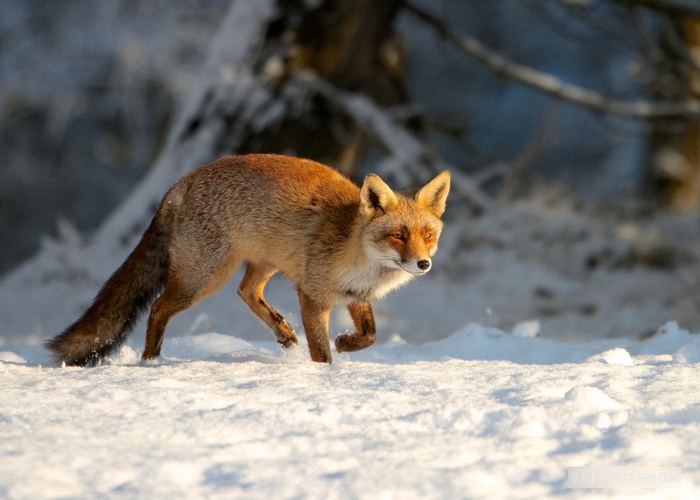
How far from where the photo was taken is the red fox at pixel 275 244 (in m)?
4.71

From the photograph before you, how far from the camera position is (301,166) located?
5.12 metres

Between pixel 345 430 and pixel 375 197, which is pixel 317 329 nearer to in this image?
pixel 375 197

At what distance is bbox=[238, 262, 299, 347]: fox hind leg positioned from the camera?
521 cm

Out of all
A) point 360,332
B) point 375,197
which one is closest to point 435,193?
point 375,197

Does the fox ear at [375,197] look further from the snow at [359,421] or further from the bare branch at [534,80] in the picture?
the bare branch at [534,80]

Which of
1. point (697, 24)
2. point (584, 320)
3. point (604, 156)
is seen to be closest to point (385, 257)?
point (584, 320)

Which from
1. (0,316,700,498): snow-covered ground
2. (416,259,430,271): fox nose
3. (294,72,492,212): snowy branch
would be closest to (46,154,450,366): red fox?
(416,259,430,271): fox nose

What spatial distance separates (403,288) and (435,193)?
182 inches

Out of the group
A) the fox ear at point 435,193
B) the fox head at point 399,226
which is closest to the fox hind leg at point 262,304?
the fox head at point 399,226

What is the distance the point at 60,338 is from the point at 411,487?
2.59 meters

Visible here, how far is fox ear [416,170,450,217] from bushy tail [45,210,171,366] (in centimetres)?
149

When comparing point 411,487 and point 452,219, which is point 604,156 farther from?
point 411,487

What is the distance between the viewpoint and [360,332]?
4969 mm

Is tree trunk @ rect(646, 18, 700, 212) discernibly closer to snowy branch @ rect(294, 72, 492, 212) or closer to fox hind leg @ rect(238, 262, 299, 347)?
snowy branch @ rect(294, 72, 492, 212)
